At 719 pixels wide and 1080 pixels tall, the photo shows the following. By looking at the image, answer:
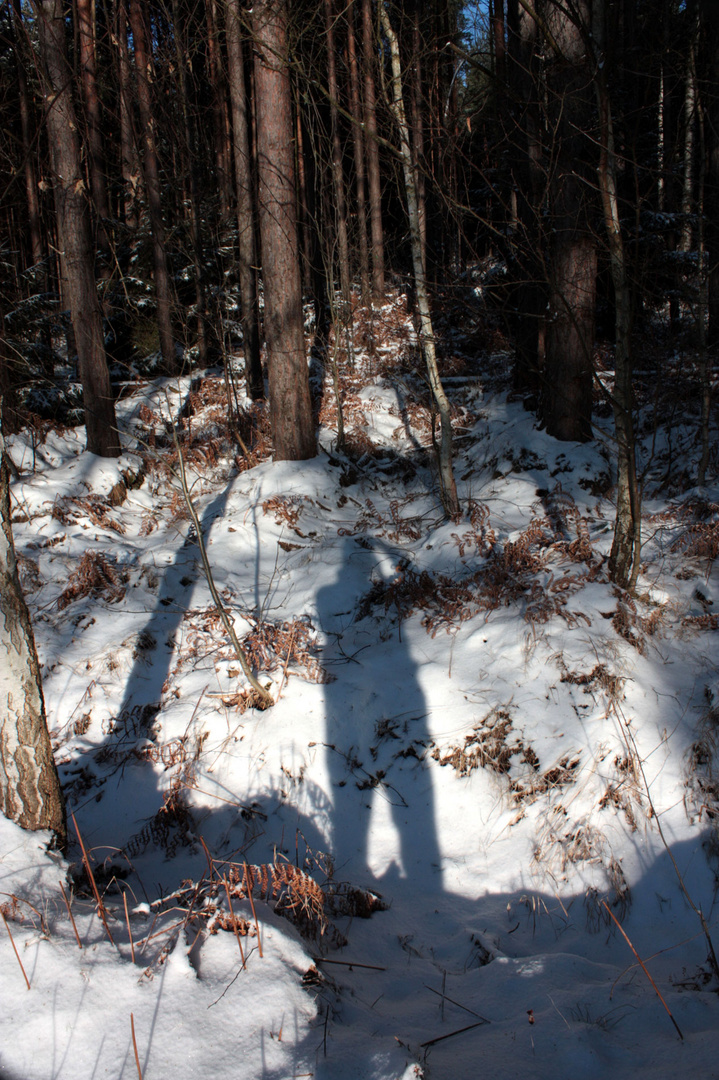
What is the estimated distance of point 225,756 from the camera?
4.79 meters

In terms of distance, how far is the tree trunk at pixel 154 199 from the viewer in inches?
472

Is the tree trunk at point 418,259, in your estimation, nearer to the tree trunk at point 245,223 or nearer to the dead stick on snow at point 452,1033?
the dead stick on snow at point 452,1033

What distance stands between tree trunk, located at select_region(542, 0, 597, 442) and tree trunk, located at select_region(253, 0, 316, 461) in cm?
333

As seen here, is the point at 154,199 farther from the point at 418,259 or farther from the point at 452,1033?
the point at 452,1033

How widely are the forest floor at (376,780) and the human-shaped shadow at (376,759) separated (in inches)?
0.8

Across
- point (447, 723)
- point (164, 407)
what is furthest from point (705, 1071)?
point (164, 407)

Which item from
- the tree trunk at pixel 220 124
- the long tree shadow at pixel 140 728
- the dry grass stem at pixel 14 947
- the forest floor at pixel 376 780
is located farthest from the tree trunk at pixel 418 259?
the tree trunk at pixel 220 124

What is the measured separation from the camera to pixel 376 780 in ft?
14.8

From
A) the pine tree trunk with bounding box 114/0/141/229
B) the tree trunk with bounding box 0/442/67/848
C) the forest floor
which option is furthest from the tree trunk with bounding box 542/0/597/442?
the pine tree trunk with bounding box 114/0/141/229

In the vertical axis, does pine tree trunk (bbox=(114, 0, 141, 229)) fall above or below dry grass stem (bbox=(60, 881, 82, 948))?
above

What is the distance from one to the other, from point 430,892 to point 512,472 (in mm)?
5175

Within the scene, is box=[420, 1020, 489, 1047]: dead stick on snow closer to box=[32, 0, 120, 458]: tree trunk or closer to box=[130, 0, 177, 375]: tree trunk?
box=[32, 0, 120, 458]: tree trunk

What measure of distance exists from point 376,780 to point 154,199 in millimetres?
12313

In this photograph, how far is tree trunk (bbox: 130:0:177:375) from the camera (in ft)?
39.4
